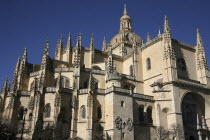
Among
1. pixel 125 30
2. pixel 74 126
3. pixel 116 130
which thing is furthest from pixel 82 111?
pixel 125 30

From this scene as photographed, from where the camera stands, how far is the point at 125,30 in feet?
209

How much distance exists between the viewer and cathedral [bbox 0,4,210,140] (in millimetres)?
32469

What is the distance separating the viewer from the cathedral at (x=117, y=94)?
32.5 meters

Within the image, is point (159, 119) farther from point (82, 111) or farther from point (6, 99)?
point (6, 99)

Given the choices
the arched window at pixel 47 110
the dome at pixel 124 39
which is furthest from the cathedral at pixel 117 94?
the dome at pixel 124 39

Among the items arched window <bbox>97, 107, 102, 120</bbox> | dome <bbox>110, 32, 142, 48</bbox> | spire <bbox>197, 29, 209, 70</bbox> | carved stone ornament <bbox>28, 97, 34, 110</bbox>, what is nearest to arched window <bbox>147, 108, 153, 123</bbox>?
arched window <bbox>97, 107, 102, 120</bbox>

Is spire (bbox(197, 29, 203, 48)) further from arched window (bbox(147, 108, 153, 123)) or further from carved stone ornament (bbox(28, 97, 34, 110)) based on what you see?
carved stone ornament (bbox(28, 97, 34, 110))

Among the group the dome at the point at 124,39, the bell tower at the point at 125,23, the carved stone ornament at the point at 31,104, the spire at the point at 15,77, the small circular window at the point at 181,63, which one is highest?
the bell tower at the point at 125,23

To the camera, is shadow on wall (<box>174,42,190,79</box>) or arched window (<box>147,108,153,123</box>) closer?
arched window (<box>147,108,153,123</box>)

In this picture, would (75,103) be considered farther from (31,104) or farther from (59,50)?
(59,50)

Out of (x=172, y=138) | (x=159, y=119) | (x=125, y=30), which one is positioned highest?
(x=125, y=30)

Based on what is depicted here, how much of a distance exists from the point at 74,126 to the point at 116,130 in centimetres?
539

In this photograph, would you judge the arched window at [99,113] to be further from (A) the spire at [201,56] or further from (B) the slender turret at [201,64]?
(A) the spire at [201,56]

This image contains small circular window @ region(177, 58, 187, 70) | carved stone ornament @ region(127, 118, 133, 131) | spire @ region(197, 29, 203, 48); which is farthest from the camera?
spire @ region(197, 29, 203, 48)
